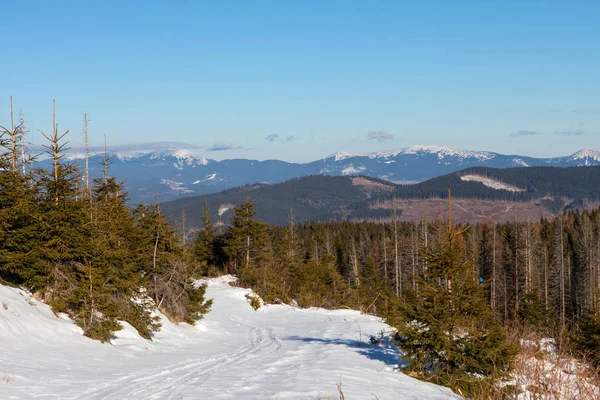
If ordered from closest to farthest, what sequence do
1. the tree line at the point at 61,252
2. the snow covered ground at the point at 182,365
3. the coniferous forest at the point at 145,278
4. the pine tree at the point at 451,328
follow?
the snow covered ground at the point at 182,365 → the pine tree at the point at 451,328 → the coniferous forest at the point at 145,278 → the tree line at the point at 61,252

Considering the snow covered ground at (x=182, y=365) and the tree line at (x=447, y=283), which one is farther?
the tree line at (x=447, y=283)

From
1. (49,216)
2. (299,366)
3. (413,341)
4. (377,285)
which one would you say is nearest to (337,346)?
(299,366)

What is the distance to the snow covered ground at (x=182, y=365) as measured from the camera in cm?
987

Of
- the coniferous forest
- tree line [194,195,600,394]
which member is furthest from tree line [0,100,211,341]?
tree line [194,195,600,394]

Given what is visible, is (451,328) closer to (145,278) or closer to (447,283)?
(447,283)

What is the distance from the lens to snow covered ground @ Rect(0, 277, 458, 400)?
9867 millimetres

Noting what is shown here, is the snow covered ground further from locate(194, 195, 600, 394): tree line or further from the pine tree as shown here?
locate(194, 195, 600, 394): tree line

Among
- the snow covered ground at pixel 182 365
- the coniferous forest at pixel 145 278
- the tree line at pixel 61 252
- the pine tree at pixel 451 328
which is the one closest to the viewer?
the snow covered ground at pixel 182 365

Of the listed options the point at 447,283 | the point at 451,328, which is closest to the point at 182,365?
the point at 451,328

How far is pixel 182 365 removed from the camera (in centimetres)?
1357

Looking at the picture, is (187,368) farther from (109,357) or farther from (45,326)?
(45,326)

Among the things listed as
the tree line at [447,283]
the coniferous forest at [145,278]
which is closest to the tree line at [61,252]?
the coniferous forest at [145,278]

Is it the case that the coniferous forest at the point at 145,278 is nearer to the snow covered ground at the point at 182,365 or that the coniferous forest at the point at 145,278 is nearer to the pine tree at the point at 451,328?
the pine tree at the point at 451,328

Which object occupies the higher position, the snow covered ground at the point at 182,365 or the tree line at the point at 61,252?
the tree line at the point at 61,252
